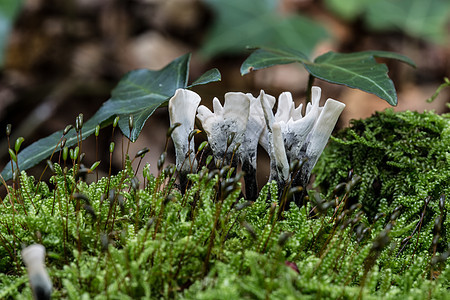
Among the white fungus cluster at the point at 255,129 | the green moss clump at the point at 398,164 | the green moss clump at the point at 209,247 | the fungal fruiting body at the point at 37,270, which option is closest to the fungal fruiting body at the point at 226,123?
the white fungus cluster at the point at 255,129

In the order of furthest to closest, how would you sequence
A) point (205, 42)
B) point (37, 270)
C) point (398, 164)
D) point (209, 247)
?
point (205, 42) → point (398, 164) → point (209, 247) → point (37, 270)

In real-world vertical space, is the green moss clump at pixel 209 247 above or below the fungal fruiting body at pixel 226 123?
below

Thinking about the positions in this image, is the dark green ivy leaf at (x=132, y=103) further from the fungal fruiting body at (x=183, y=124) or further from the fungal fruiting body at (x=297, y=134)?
the fungal fruiting body at (x=297, y=134)

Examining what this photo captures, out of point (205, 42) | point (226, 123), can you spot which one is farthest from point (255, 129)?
point (205, 42)

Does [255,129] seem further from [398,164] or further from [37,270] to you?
[37,270]

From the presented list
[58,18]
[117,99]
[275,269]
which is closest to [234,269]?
[275,269]

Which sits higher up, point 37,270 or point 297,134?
point 297,134

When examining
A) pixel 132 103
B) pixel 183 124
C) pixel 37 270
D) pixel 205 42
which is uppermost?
pixel 205 42
